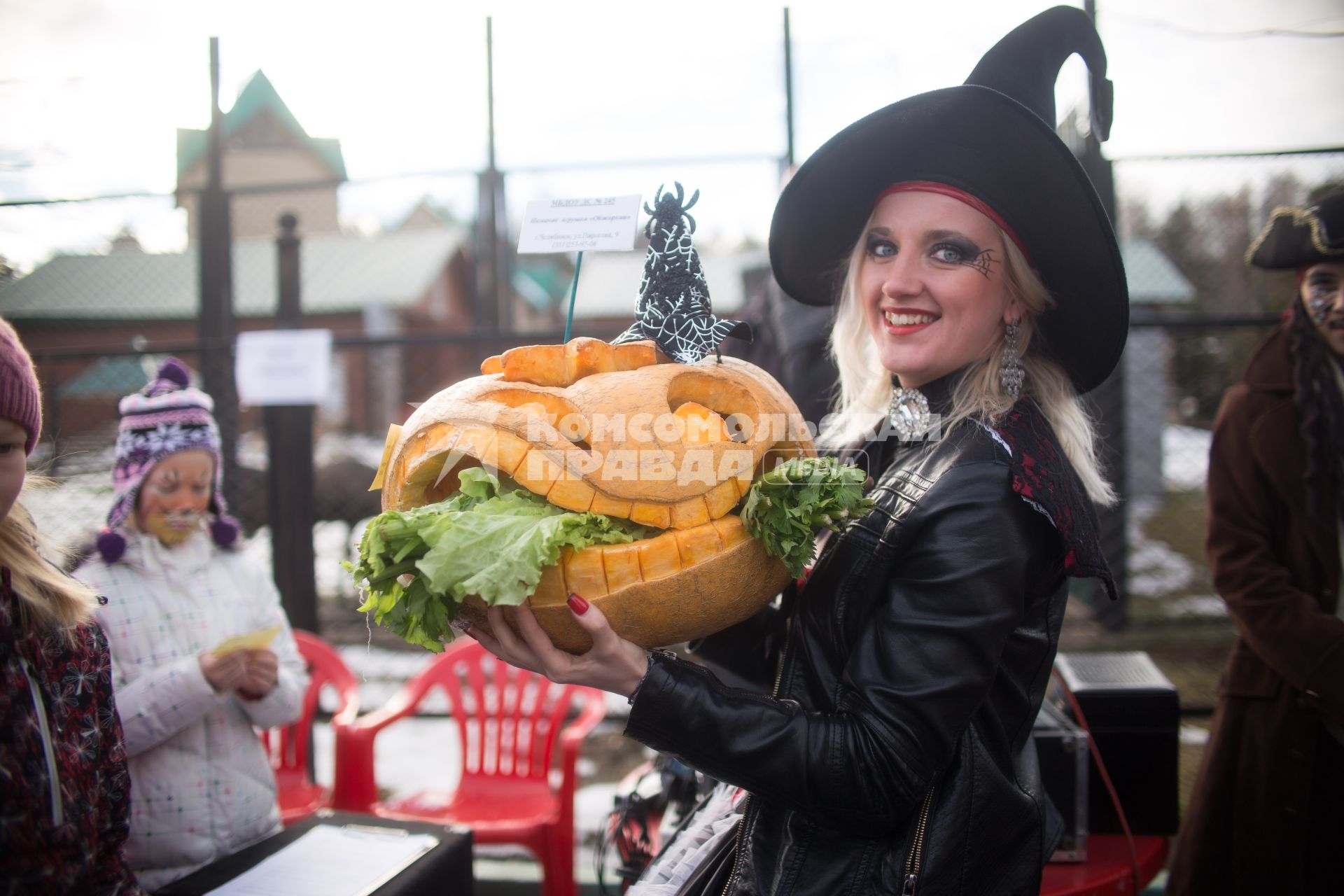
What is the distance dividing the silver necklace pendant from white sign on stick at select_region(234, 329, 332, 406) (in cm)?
347

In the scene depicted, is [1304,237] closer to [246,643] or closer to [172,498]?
[246,643]

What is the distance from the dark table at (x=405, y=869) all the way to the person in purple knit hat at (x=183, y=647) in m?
0.27

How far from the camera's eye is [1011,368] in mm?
1848

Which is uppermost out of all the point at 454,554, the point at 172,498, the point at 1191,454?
the point at 454,554

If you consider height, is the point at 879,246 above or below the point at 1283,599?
above

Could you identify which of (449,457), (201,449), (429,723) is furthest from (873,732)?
(429,723)

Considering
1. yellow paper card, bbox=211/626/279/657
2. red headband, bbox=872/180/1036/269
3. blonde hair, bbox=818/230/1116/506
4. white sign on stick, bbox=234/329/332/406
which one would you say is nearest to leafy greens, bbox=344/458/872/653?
blonde hair, bbox=818/230/1116/506

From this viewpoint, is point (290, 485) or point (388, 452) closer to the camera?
point (388, 452)

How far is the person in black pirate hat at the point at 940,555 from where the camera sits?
4.95ft

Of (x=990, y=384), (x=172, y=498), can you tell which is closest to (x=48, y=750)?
(x=172, y=498)

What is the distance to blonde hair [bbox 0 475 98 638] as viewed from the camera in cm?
161

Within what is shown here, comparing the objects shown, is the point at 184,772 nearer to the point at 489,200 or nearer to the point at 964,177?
the point at 964,177

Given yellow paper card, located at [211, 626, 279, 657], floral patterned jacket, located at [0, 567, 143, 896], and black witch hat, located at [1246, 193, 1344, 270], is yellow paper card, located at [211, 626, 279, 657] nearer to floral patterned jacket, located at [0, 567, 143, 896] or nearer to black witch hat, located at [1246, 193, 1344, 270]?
floral patterned jacket, located at [0, 567, 143, 896]

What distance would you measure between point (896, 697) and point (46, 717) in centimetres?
160
